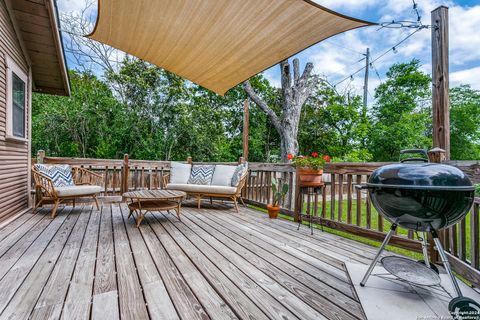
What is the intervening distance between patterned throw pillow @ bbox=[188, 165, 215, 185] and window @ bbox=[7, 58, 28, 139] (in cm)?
292

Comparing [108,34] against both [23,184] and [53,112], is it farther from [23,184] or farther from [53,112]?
[53,112]

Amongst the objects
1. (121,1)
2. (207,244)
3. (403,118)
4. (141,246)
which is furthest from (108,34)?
(403,118)

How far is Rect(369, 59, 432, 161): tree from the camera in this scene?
11.9 meters

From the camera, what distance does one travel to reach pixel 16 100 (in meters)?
4.08

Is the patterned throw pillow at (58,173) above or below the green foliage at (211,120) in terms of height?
below

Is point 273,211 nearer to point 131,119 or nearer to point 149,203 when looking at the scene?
point 149,203

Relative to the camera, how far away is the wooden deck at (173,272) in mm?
1460

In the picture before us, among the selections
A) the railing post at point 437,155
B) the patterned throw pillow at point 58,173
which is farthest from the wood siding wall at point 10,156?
the railing post at point 437,155

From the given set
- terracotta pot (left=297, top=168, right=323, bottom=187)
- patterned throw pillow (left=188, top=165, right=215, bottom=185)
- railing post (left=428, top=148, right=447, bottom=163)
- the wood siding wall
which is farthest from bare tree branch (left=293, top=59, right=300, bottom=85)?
the wood siding wall

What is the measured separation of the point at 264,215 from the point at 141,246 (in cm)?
227

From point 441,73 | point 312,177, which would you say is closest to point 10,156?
point 312,177

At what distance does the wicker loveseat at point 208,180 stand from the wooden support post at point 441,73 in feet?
9.98

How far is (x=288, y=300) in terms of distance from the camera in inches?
62.0

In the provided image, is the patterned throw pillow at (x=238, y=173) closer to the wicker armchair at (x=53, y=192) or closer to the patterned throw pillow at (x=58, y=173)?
the wicker armchair at (x=53, y=192)
